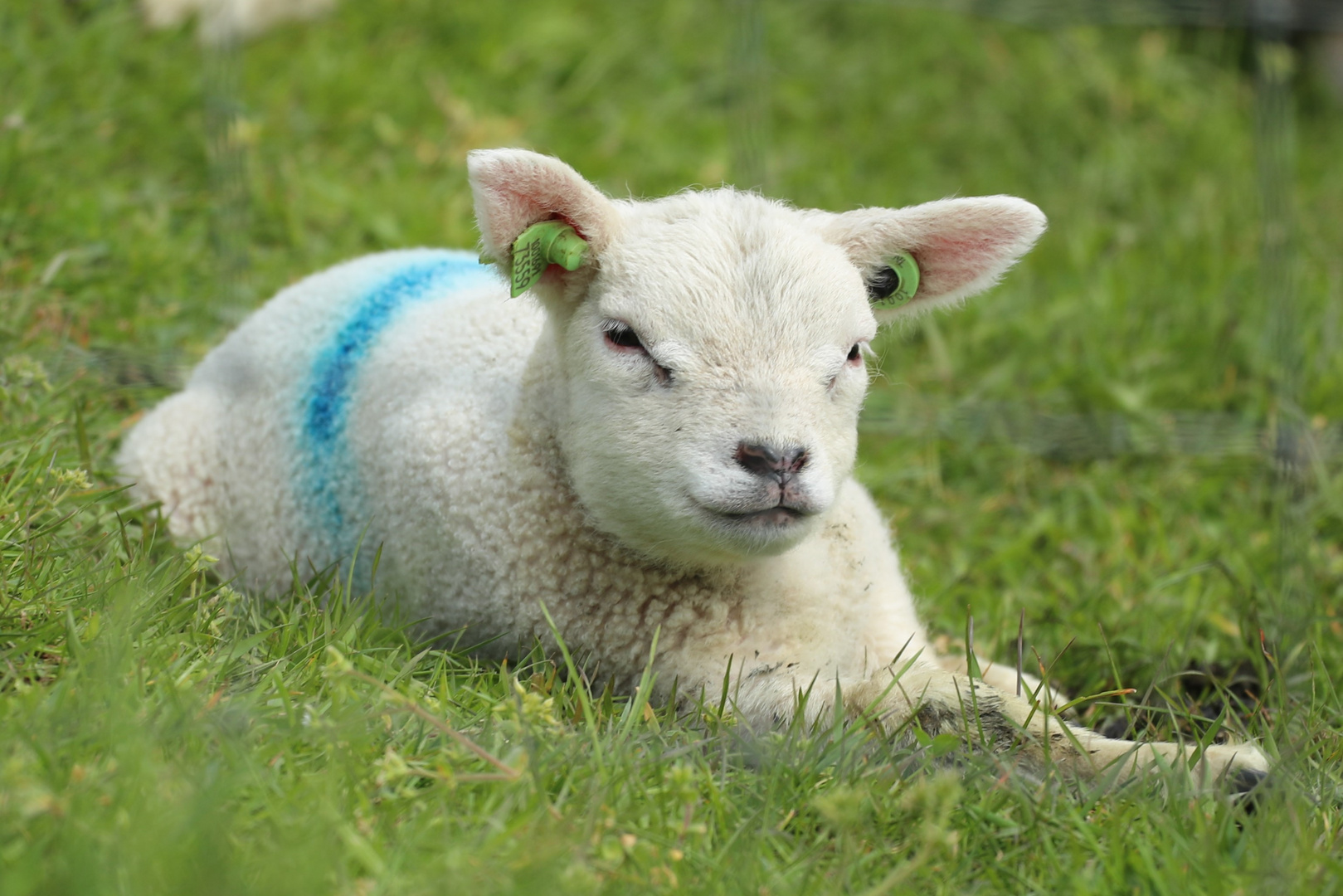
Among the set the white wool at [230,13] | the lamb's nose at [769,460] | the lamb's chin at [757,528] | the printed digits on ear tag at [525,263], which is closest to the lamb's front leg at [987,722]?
the lamb's chin at [757,528]

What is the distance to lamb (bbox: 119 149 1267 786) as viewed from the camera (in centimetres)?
276

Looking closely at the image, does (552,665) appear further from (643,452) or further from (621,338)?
(621,338)

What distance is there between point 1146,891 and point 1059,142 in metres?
5.29

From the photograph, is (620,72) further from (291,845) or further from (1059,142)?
(291,845)

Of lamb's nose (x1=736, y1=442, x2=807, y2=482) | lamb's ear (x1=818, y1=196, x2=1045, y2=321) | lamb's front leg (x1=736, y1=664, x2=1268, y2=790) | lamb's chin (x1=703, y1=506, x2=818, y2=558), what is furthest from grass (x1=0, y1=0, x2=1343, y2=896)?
lamb's ear (x1=818, y1=196, x2=1045, y2=321)

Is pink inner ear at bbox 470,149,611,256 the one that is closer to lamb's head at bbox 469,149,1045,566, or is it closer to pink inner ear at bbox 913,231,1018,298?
lamb's head at bbox 469,149,1045,566

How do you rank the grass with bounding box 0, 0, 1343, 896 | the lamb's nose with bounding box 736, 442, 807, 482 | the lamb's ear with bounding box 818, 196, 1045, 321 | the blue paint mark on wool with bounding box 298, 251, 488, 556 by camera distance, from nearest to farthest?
1. the grass with bounding box 0, 0, 1343, 896
2. the lamb's nose with bounding box 736, 442, 807, 482
3. the lamb's ear with bounding box 818, 196, 1045, 321
4. the blue paint mark on wool with bounding box 298, 251, 488, 556

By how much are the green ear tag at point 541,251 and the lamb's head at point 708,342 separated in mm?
36

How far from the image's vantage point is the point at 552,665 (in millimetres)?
2990

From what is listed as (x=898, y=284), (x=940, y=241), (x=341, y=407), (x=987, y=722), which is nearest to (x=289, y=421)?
(x=341, y=407)

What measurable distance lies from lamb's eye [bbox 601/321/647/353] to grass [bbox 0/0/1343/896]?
2.47ft

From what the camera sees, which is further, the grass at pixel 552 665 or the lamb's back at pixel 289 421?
the lamb's back at pixel 289 421

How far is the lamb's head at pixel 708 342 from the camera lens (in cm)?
269

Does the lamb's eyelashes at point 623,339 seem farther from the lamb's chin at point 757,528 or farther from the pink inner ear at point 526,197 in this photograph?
the lamb's chin at point 757,528
